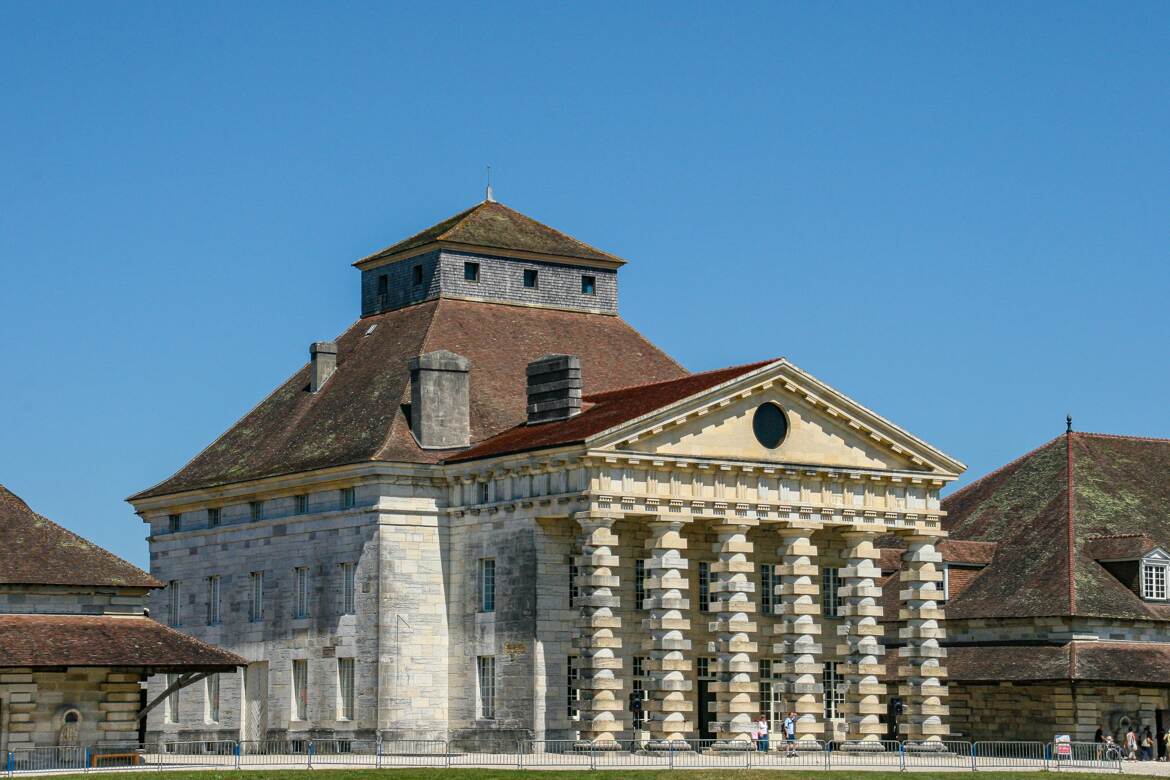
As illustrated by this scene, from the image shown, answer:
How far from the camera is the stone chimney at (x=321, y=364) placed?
91.1 m

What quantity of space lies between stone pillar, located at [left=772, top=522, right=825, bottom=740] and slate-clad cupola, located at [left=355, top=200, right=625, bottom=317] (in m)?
16.8

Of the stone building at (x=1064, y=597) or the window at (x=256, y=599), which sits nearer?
the stone building at (x=1064, y=597)

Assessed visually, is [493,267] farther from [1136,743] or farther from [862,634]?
[1136,743]

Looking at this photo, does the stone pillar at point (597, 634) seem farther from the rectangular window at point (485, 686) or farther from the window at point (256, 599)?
the window at point (256, 599)

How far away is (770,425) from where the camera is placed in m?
78.8

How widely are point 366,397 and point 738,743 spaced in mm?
19307

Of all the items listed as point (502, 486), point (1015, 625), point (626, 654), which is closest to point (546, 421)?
point (502, 486)

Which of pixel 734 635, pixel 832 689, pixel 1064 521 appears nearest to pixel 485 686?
pixel 734 635

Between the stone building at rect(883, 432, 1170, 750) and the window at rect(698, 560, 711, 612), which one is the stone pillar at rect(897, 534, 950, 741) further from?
the window at rect(698, 560, 711, 612)

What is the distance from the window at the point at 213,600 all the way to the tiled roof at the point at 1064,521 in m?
26.3

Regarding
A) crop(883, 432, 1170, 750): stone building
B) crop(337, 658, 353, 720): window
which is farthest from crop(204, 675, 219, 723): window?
→ crop(883, 432, 1170, 750): stone building

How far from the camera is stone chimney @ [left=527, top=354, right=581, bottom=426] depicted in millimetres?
80188

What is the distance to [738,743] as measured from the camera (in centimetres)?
7550

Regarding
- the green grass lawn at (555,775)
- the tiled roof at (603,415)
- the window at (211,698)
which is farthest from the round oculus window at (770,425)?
the window at (211,698)
